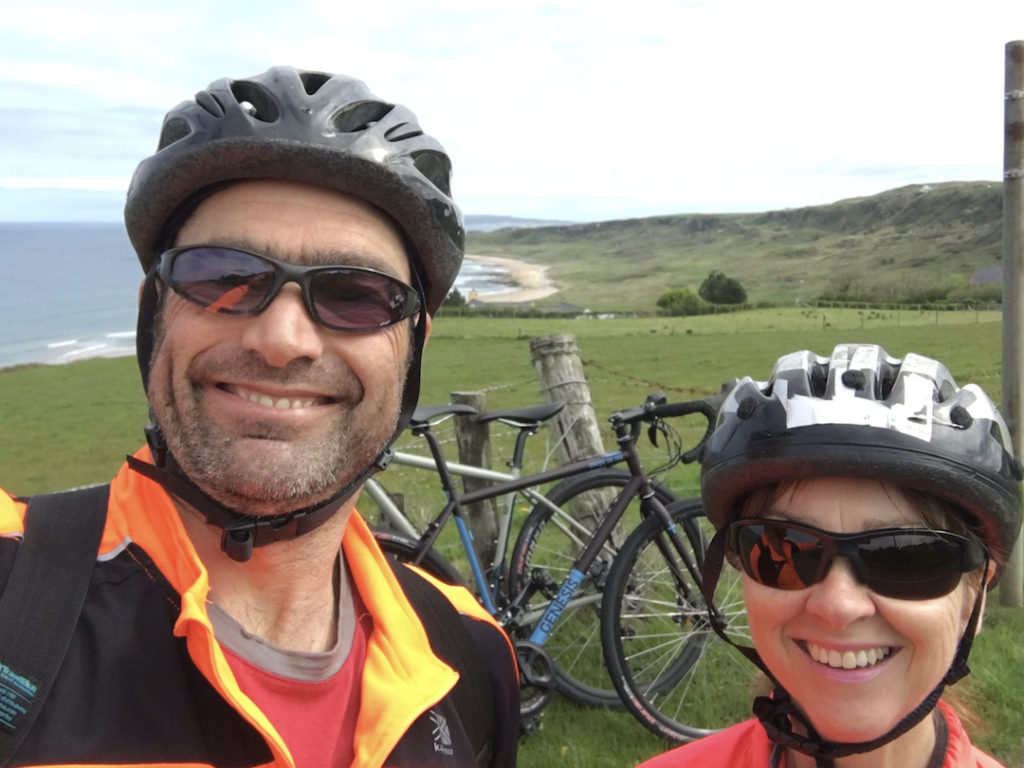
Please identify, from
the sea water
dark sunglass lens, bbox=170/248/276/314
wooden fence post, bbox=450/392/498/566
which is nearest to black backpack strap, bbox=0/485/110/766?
dark sunglass lens, bbox=170/248/276/314

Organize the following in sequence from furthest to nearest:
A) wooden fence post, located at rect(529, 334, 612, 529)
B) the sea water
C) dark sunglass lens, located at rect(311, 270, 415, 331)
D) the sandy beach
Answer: the sandy beach → the sea water → wooden fence post, located at rect(529, 334, 612, 529) → dark sunglass lens, located at rect(311, 270, 415, 331)

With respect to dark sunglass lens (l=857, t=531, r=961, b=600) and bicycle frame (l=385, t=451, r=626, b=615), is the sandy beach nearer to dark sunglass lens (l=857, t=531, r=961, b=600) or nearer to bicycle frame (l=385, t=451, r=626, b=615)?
bicycle frame (l=385, t=451, r=626, b=615)

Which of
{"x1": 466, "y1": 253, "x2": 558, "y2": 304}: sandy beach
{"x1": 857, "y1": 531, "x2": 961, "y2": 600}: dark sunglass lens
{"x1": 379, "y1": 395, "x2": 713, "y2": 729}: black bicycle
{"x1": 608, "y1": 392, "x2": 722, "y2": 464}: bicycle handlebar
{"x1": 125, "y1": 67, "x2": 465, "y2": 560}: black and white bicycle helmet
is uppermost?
{"x1": 125, "y1": 67, "x2": 465, "y2": 560}: black and white bicycle helmet

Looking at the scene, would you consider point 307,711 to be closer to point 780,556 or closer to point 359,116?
point 780,556

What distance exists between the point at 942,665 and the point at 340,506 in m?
1.48

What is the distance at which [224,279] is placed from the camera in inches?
80.6

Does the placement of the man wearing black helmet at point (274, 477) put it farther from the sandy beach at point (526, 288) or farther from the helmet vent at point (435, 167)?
the sandy beach at point (526, 288)

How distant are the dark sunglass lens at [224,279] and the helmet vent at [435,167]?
2.09ft

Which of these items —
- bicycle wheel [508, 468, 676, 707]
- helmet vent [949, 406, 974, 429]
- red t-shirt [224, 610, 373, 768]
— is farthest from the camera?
bicycle wheel [508, 468, 676, 707]

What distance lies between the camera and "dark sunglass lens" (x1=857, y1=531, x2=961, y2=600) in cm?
180

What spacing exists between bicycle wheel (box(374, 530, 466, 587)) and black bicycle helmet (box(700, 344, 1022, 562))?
9.09 ft

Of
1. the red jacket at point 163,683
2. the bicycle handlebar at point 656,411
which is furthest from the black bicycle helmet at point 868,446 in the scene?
the bicycle handlebar at point 656,411

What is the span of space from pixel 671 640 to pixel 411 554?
1.82 meters

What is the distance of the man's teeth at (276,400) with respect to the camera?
80.2 inches
